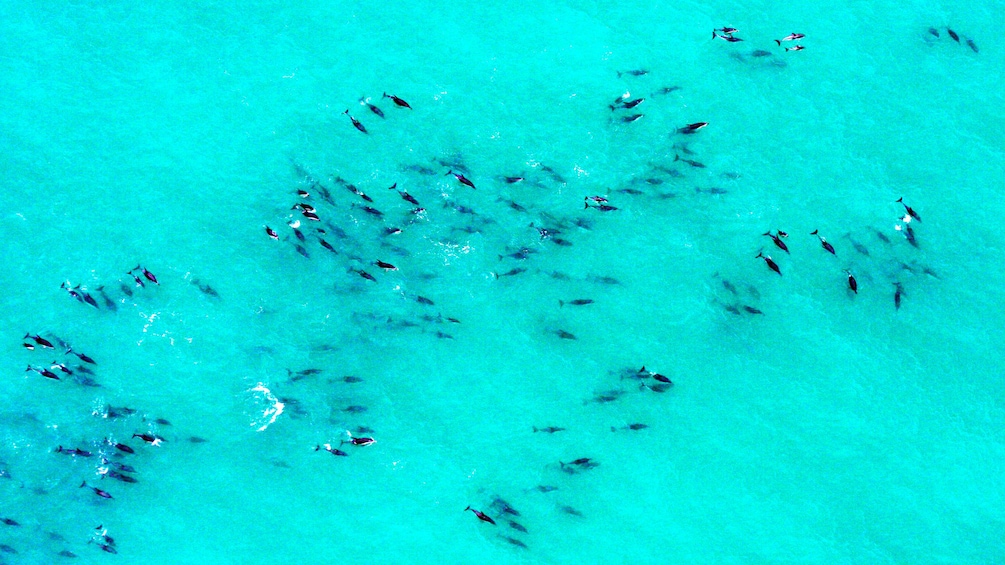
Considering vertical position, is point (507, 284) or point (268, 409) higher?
point (507, 284)

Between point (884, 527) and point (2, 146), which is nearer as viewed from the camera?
point (884, 527)

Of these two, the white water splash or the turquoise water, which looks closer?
the turquoise water

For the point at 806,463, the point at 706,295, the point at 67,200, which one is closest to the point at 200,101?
the point at 67,200

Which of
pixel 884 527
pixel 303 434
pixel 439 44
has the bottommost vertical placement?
pixel 884 527

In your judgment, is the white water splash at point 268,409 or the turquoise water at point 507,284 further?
the white water splash at point 268,409

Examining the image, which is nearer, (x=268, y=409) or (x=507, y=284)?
(x=268, y=409)

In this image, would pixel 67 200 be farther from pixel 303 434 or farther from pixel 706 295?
pixel 706 295

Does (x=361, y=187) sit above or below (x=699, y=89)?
below
